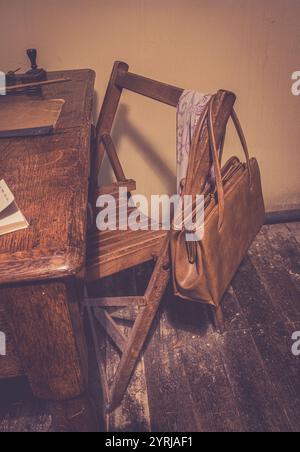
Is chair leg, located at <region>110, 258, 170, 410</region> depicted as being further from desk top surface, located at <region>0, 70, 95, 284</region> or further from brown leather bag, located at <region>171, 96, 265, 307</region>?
desk top surface, located at <region>0, 70, 95, 284</region>

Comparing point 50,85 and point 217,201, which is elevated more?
point 50,85

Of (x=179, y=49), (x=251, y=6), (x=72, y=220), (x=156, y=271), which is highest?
(x=251, y=6)

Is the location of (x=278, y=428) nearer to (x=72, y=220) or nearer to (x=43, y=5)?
(x=72, y=220)

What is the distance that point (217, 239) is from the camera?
1.14 meters

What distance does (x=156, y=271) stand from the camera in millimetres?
1235

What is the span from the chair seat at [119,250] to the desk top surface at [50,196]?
0.35 m

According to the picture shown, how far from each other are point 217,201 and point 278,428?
29.8 inches

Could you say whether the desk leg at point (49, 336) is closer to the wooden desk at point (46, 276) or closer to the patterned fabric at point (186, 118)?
the wooden desk at point (46, 276)

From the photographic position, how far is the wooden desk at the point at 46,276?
682 mm

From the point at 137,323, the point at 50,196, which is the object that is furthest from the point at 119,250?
the point at 50,196

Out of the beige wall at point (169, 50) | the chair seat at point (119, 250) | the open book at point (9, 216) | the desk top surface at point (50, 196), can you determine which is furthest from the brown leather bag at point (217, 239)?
the beige wall at point (169, 50)

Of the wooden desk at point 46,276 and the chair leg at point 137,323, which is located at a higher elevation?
the wooden desk at point 46,276

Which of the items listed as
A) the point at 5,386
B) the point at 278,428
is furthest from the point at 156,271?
the point at 5,386

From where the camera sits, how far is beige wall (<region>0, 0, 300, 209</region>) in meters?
1.82
